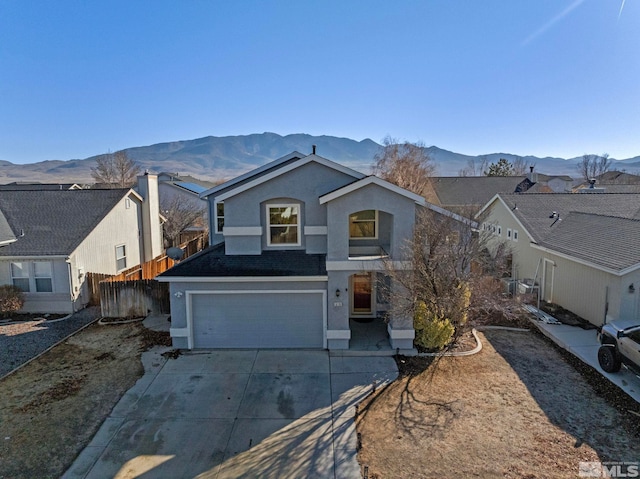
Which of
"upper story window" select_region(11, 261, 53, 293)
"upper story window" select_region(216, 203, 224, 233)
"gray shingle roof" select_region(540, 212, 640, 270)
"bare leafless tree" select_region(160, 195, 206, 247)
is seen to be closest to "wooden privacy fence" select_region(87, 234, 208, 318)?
"upper story window" select_region(11, 261, 53, 293)

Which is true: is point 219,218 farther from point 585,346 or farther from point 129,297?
point 585,346

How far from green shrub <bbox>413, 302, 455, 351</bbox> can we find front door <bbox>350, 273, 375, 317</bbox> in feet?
9.29

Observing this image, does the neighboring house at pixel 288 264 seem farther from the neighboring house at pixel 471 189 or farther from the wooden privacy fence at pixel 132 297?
the neighboring house at pixel 471 189

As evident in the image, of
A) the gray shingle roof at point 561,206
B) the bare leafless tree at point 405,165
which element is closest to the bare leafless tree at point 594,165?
the bare leafless tree at point 405,165

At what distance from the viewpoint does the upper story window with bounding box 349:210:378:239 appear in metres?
14.3

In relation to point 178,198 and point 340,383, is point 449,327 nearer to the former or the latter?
point 340,383

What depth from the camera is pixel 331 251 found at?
39.5 ft

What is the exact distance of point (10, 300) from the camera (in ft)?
52.5

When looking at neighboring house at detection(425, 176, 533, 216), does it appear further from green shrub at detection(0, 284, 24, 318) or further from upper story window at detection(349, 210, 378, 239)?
green shrub at detection(0, 284, 24, 318)

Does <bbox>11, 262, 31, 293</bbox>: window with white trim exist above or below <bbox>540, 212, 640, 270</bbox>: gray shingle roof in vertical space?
below

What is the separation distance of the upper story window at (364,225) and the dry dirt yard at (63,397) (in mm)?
7898

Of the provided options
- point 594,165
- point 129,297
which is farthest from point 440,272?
point 594,165

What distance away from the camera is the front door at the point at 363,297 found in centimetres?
1472

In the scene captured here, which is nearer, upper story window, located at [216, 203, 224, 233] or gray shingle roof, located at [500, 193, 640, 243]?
upper story window, located at [216, 203, 224, 233]
